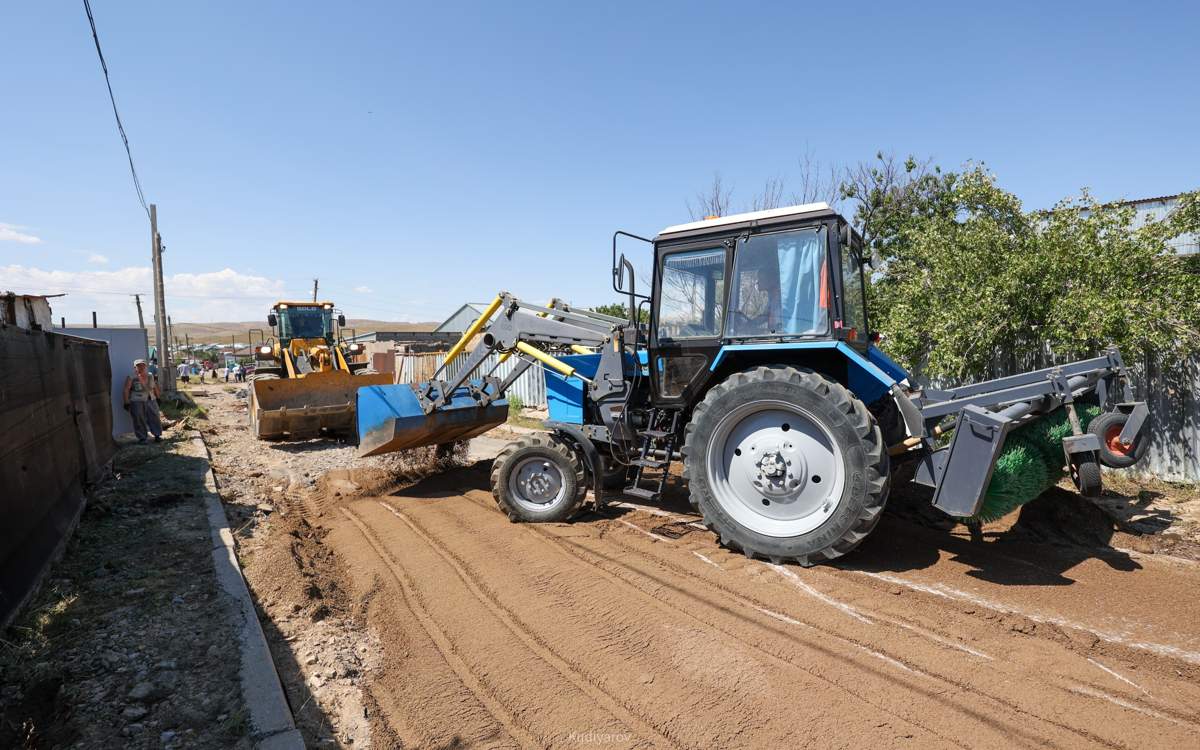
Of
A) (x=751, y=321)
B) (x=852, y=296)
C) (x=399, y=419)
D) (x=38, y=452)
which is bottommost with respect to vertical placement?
(x=399, y=419)

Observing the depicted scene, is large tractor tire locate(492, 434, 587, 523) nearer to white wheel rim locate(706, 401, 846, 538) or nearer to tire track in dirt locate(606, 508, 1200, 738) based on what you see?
tire track in dirt locate(606, 508, 1200, 738)

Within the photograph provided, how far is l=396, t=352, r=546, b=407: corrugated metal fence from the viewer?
631 inches

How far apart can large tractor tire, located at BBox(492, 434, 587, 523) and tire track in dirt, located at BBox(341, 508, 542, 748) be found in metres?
1.27

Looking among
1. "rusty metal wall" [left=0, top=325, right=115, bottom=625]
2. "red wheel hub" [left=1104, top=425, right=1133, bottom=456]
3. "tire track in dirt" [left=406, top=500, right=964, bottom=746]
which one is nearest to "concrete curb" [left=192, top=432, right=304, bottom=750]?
"rusty metal wall" [left=0, top=325, right=115, bottom=625]

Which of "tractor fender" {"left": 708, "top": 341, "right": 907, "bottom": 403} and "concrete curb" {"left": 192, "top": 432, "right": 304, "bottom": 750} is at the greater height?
"tractor fender" {"left": 708, "top": 341, "right": 907, "bottom": 403}

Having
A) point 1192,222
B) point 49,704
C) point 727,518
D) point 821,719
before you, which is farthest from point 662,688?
point 1192,222

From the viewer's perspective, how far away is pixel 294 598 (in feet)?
14.3

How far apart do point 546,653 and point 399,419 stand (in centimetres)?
385

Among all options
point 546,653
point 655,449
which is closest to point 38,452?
point 546,653

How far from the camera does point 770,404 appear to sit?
475 cm

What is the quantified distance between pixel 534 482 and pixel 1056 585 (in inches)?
161

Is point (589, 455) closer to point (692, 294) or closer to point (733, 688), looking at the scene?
point (692, 294)

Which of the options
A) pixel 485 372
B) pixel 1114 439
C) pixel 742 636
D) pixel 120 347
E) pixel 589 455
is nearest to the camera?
pixel 742 636

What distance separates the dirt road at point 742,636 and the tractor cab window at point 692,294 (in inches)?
70.0
